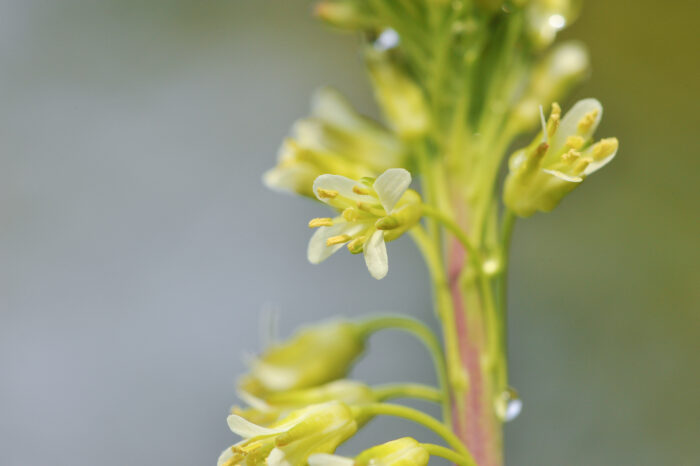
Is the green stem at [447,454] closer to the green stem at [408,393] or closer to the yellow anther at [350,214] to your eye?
the green stem at [408,393]

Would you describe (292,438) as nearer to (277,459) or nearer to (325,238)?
(277,459)

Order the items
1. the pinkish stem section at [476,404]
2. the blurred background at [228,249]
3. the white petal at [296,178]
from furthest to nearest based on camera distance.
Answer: the blurred background at [228,249] < the white petal at [296,178] < the pinkish stem section at [476,404]

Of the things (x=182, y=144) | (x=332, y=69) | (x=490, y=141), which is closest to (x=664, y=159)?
(x=332, y=69)

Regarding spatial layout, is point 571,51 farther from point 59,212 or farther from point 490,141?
point 59,212

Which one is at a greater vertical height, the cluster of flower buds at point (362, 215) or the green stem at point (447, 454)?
the cluster of flower buds at point (362, 215)

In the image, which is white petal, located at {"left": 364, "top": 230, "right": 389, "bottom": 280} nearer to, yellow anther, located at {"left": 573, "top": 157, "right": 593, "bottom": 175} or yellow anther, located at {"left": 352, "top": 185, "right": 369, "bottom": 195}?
yellow anther, located at {"left": 352, "top": 185, "right": 369, "bottom": 195}

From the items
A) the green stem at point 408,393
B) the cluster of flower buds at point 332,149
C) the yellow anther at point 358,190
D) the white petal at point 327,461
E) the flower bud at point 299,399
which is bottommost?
the white petal at point 327,461

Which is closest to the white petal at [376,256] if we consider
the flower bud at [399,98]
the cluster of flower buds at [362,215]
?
the cluster of flower buds at [362,215]
